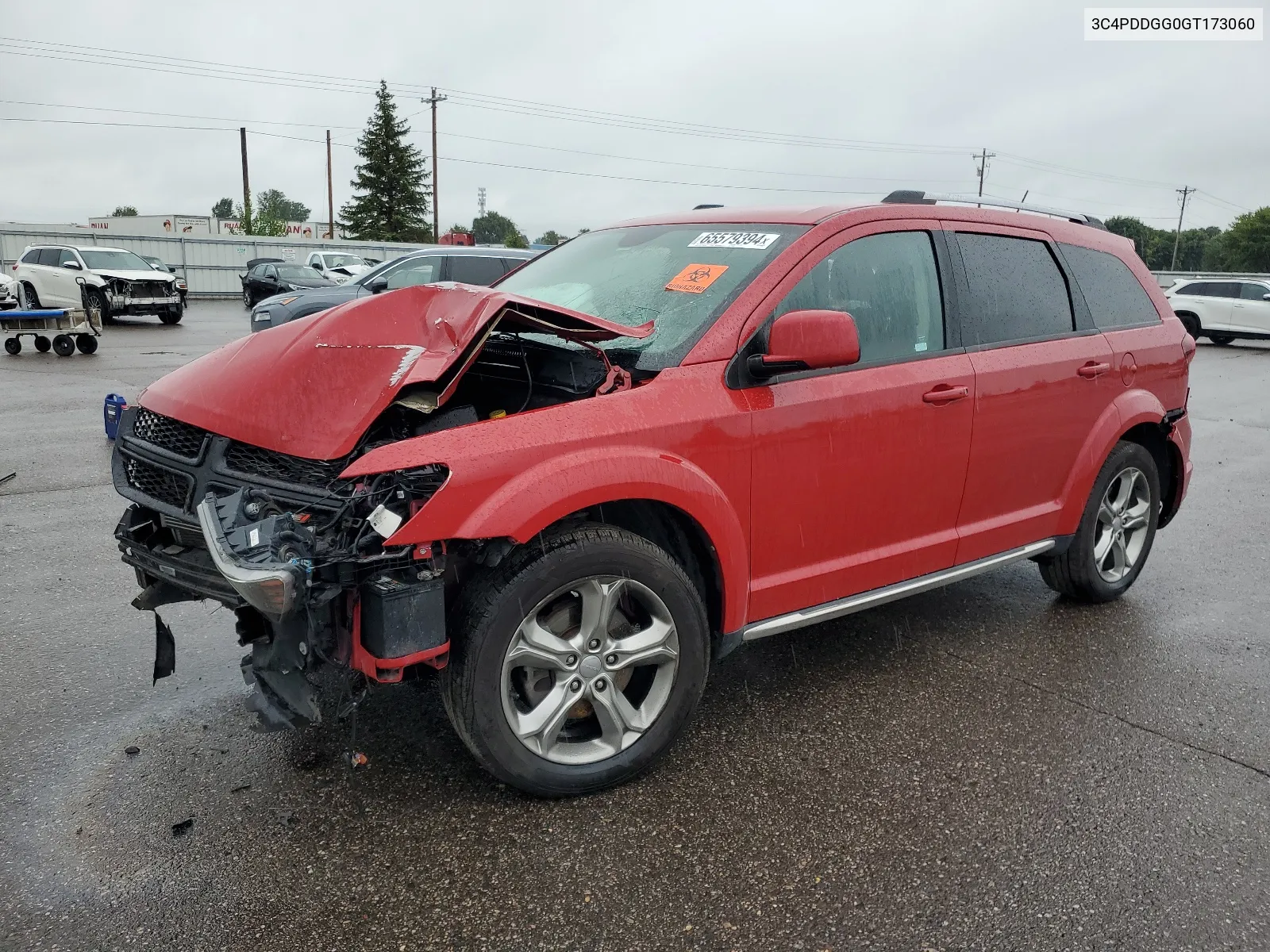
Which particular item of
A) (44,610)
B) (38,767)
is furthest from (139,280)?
(38,767)

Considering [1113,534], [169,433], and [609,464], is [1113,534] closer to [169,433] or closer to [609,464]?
[609,464]

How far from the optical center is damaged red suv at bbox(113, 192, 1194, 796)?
263 centimetres

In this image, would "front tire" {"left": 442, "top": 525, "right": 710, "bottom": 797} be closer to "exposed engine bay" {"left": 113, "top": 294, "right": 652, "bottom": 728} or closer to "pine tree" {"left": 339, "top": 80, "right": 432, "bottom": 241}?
"exposed engine bay" {"left": 113, "top": 294, "right": 652, "bottom": 728}

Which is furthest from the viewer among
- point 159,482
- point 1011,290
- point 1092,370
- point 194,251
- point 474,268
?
point 194,251

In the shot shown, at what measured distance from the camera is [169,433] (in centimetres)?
305

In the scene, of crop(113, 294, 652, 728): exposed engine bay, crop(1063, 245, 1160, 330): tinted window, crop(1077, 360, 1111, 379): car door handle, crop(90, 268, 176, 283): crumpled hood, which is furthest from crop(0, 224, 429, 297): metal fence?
crop(113, 294, 652, 728): exposed engine bay

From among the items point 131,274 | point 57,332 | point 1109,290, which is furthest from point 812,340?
point 131,274

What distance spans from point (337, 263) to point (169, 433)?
31369mm

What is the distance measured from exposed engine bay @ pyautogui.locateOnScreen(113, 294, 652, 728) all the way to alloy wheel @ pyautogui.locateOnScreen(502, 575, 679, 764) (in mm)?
285

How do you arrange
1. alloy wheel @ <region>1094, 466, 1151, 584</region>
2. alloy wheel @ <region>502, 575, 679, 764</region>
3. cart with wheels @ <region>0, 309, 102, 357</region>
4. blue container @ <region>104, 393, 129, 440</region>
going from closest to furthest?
alloy wheel @ <region>502, 575, 679, 764</region>
alloy wheel @ <region>1094, 466, 1151, 584</region>
blue container @ <region>104, 393, 129, 440</region>
cart with wheels @ <region>0, 309, 102, 357</region>

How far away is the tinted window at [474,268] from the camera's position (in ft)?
46.7

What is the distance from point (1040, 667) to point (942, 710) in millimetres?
727

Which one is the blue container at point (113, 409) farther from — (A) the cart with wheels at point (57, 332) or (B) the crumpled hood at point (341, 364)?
(A) the cart with wheels at point (57, 332)

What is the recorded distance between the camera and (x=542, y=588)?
2.76 metres
